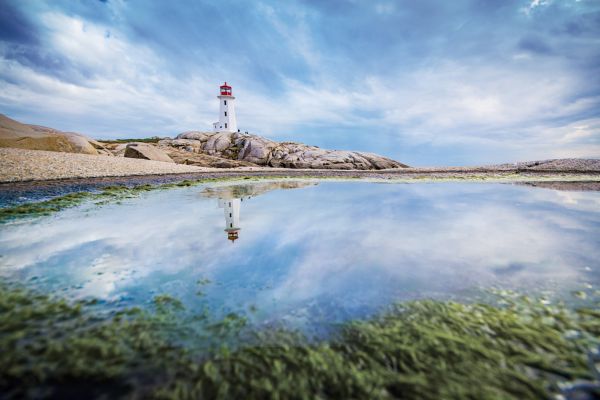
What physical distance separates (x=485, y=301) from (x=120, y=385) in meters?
3.96

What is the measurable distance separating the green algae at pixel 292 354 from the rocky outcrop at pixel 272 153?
44.6 meters

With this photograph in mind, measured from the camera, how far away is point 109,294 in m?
3.59

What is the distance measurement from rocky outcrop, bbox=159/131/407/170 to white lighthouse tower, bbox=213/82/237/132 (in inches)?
444

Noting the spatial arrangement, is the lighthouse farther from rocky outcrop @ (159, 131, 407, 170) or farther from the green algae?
rocky outcrop @ (159, 131, 407, 170)

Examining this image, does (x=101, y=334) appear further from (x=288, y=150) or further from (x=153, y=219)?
(x=288, y=150)

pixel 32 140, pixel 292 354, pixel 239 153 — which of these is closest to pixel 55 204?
pixel 292 354

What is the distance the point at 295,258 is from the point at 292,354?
240 centimetres

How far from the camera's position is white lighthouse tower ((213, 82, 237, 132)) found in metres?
67.9

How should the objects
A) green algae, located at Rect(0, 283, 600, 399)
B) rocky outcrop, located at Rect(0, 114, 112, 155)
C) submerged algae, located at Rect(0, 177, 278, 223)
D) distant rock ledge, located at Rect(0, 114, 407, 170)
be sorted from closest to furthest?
green algae, located at Rect(0, 283, 600, 399) → submerged algae, located at Rect(0, 177, 278, 223) → rocky outcrop, located at Rect(0, 114, 112, 155) → distant rock ledge, located at Rect(0, 114, 407, 170)

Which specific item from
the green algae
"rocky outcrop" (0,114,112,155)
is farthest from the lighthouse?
"rocky outcrop" (0,114,112,155)

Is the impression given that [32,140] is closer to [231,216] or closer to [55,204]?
[55,204]

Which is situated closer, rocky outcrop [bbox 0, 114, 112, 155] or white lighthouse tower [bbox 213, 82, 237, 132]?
rocky outcrop [bbox 0, 114, 112, 155]

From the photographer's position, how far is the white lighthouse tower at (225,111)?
223 feet

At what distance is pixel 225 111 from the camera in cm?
6831
